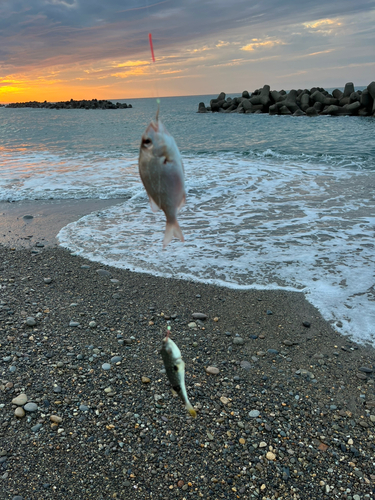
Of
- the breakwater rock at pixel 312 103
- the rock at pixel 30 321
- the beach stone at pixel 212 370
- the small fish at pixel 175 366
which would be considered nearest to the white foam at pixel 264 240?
the beach stone at pixel 212 370

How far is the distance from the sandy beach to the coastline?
0.01m

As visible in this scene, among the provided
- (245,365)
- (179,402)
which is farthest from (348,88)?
(179,402)

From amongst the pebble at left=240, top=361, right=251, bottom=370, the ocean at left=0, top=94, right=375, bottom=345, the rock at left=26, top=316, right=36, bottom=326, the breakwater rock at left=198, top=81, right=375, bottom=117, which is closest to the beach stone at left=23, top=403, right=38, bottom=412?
the rock at left=26, top=316, right=36, bottom=326

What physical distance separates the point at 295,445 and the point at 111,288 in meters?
3.63

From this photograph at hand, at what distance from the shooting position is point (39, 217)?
32.3 ft

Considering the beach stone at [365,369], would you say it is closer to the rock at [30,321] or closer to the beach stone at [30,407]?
the beach stone at [30,407]

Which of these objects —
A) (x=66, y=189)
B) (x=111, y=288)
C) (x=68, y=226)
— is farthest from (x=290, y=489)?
(x=66, y=189)

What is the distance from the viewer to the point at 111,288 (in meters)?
5.82

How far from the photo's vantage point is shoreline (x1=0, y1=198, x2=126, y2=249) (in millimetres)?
8156

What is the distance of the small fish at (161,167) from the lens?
1.44m

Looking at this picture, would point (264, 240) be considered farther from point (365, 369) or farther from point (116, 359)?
point (116, 359)

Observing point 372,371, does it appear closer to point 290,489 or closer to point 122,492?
point 290,489

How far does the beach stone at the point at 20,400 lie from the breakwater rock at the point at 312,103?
44404 mm

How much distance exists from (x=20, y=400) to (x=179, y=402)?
1578mm
